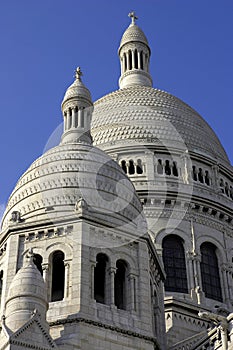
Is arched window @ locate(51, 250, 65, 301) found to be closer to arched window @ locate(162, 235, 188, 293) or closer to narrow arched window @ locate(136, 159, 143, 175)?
arched window @ locate(162, 235, 188, 293)

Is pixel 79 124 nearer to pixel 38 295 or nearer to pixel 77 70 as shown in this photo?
pixel 77 70

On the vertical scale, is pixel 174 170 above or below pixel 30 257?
above

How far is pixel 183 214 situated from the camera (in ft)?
134

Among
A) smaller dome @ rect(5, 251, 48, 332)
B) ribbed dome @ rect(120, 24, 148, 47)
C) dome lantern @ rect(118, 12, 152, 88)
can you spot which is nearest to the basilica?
smaller dome @ rect(5, 251, 48, 332)

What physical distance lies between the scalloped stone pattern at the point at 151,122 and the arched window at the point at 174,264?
21.5 ft

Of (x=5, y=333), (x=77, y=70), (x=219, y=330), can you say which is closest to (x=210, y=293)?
(x=77, y=70)

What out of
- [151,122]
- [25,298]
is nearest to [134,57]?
[151,122]

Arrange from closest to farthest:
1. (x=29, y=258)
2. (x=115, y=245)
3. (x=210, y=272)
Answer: (x=29, y=258)
(x=115, y=245)
(x=210, y=272)

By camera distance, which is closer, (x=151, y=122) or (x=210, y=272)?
(x=210, y=272)

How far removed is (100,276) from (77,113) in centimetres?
1040

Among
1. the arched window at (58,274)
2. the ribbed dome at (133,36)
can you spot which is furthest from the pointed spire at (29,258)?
the ribbed dome at (133,36)

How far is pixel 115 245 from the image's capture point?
26406 mm

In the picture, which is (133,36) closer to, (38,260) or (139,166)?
(139,166)

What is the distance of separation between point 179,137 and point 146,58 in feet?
40.3
